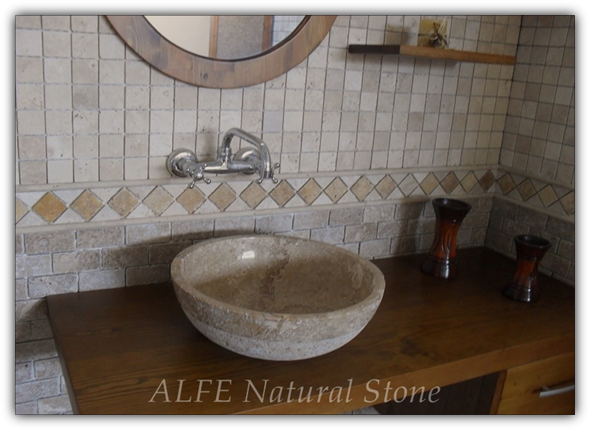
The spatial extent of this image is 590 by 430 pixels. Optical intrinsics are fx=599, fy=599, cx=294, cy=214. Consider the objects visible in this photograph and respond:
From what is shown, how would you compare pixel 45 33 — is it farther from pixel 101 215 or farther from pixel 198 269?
pixel 198 269

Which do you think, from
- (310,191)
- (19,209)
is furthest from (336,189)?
(19,209)

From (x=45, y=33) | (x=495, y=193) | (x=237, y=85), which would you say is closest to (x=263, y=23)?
(x=237, y=85)

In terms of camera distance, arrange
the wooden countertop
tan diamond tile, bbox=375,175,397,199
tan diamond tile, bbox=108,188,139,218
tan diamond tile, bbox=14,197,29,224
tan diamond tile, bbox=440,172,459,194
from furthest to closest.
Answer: tan diamond tile, bbox=440,172,459,194 < tan diamond tile, bbox=375,175,397,199 < tan diamond tile, bbox=108,188,139,218 < tan diamond tile, bbox=14,197,29,224 < the wooden countertop

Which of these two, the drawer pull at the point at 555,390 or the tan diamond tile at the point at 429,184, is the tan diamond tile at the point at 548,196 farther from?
the drawer pull at the point at 555,390

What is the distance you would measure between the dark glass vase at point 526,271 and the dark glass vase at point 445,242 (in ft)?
0.51

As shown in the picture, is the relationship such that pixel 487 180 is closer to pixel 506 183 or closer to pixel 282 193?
pixel 506 183

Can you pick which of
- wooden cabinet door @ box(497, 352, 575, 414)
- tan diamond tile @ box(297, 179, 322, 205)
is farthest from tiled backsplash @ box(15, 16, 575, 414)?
wooden cabinet door @ box(497, 352, 575, 414)

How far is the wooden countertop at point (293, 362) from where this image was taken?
42.1 inches

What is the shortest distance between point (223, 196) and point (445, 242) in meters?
0.62

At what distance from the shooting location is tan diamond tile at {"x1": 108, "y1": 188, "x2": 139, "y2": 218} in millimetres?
1375

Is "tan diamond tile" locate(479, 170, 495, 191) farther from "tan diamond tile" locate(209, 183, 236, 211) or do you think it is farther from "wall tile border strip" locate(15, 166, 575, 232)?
"tan diamond tile" locate(209, 183, 236, 211)

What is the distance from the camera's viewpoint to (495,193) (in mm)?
1912

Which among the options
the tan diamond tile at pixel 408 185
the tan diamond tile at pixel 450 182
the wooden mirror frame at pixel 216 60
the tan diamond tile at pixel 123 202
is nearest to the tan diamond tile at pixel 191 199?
the tan diamond tile at pixel 123 202
